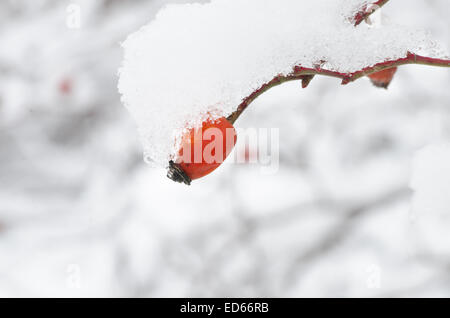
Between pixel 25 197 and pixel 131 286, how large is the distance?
49.9 inches

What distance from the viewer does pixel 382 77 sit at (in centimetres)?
119

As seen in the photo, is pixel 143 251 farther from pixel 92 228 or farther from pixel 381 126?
pixel 381 126

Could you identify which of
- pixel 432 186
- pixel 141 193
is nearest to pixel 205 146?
pixel 432 186

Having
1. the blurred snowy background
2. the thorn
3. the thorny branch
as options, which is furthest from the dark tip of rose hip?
the blurred snowy background

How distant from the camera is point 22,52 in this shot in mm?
4008

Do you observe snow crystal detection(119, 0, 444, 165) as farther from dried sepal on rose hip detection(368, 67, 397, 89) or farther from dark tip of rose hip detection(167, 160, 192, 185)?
dried sepal on rose hip detection(368, 67, 397, 89)

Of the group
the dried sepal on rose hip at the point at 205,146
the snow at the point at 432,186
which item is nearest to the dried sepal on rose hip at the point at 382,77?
the snow at the point at 432,186

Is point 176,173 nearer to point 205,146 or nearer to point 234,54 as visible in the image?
point 205,146

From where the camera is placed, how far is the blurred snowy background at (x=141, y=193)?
12.9 ft

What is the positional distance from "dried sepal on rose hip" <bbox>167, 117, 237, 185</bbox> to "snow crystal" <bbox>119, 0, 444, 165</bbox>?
0.06ft

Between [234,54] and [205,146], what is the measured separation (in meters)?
0.17

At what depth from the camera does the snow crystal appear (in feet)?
2.62

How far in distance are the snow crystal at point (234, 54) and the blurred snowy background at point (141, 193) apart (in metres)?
2.96

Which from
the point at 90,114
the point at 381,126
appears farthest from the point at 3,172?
the point at 381,126
